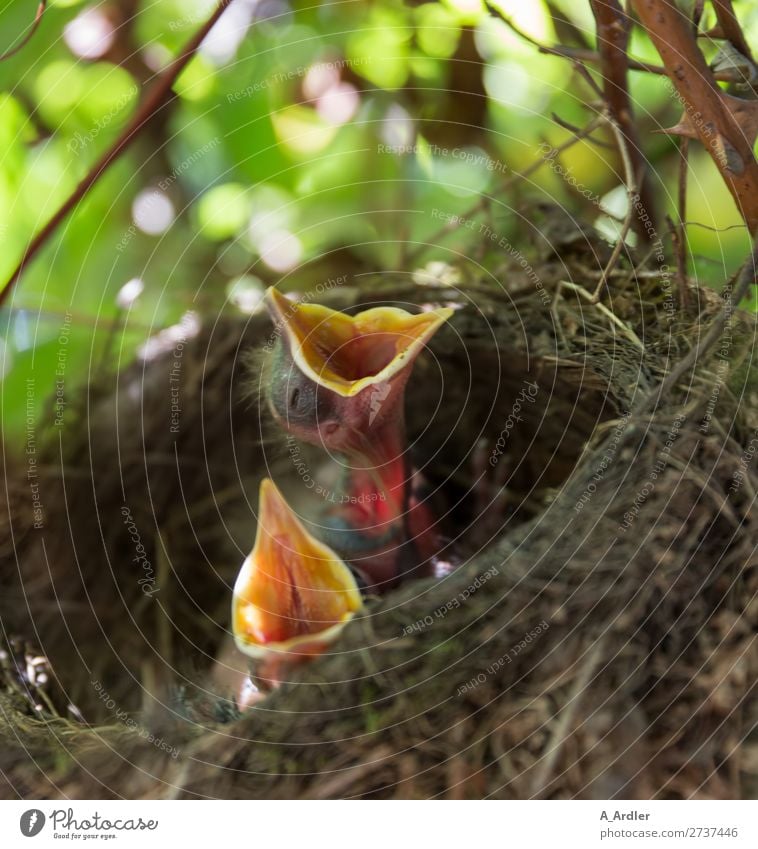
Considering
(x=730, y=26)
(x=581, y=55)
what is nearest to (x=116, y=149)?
(x=581, y=55)

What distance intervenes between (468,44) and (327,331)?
300mm

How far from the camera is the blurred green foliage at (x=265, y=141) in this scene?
0.72 meters

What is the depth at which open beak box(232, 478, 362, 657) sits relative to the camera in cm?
69

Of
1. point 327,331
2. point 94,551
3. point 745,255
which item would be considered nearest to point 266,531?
point 327,331

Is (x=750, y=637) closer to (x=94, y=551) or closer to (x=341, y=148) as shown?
(x=341, y=148)

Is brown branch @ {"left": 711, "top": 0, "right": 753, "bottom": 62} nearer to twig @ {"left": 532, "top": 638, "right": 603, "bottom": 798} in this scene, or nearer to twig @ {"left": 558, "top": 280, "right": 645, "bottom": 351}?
twig @ {"left": 558, "top": 280, "right": 645, "bottom": 351}

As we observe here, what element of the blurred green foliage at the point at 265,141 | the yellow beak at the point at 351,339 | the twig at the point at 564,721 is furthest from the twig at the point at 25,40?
the twig at the point at 564,721

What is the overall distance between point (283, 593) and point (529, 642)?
0.22 meters

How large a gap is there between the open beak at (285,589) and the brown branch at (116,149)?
310 mm

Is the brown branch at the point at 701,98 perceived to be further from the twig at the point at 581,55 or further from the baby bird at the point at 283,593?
the baby bird at the point at 283,593

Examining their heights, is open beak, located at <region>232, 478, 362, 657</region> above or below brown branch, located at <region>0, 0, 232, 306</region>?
below

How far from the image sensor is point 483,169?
752 millimetres

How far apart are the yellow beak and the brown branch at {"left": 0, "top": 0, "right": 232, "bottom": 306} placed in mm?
213

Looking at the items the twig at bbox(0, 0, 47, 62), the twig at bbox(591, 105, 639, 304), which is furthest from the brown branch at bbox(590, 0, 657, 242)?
the twig at bbox(0, 0, 47, 62)
